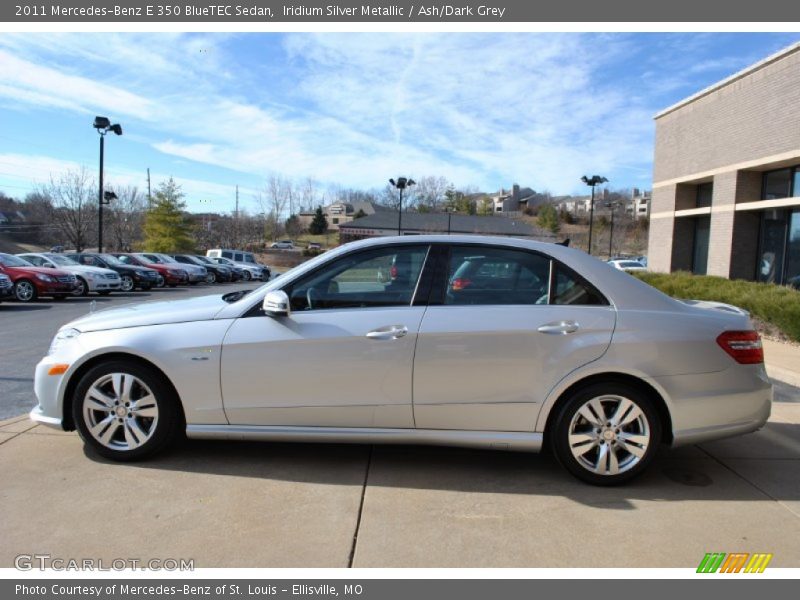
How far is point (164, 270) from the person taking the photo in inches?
993

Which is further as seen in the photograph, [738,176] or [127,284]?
[127,284]

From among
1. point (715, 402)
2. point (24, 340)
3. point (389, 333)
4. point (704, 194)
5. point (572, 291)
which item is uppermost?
point (704, 194)

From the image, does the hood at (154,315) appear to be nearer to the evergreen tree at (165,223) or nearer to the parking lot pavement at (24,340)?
the parking lot pavement at (24,340)

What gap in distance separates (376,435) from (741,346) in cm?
247

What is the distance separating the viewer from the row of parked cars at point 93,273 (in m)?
15.4

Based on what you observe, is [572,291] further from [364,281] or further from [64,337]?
[64,337]

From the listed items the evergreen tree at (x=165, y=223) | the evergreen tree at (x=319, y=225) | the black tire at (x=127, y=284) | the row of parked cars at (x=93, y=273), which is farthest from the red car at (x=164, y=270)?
the evergreen tree at (x=319, y=225)

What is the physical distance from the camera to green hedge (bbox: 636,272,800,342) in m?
9.01

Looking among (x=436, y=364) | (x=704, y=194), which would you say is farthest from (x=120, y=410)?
(x=704, y=194)

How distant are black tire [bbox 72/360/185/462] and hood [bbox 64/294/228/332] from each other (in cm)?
29

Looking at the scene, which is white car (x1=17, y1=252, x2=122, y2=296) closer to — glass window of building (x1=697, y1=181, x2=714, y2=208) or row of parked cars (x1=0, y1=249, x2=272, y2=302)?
row of parked cars (x1=0, y1=249, x2=272, y2=302)

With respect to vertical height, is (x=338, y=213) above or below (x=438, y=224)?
above

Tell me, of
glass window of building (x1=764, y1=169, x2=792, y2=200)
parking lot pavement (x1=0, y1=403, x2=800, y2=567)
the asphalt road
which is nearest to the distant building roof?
glass window of building (x1=764, y1=169, x2=792, y2=200)

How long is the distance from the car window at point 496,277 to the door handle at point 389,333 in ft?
1.23
